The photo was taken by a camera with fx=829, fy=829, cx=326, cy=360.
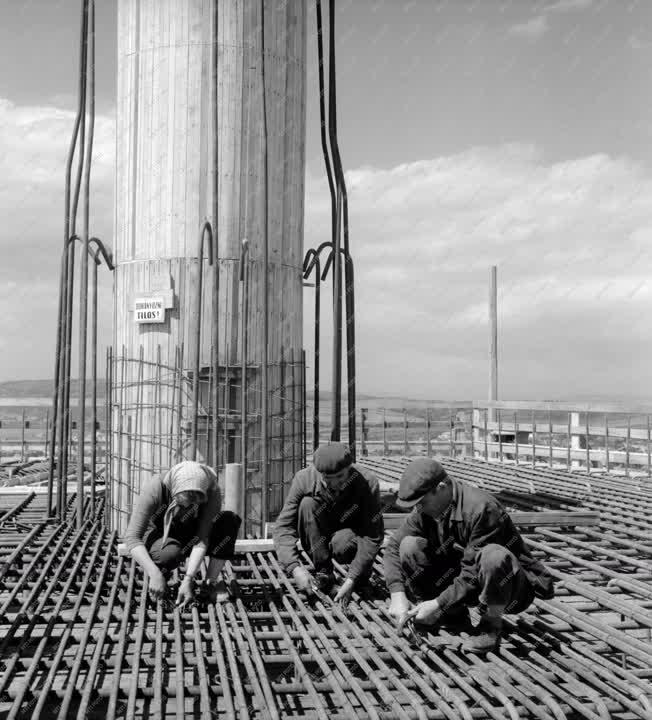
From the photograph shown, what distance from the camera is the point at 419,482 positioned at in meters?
3.44

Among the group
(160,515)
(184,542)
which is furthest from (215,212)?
(184,542)

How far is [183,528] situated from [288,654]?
108 centimetres

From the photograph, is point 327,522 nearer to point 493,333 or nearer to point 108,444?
point 108,444

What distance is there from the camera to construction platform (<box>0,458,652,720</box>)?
9.97 ft

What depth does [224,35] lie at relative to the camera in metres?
7.76

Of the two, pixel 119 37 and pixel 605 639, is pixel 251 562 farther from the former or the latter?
pixel 119 37

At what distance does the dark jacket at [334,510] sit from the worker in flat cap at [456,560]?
0.65m

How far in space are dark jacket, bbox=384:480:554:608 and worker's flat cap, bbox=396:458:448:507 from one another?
0.19m

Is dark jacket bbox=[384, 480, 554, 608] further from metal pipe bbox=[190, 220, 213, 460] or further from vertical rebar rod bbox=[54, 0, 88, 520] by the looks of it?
vertical rebar rod bbox=[54, 0, 88, 520]

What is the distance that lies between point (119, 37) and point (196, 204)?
1.95 metres

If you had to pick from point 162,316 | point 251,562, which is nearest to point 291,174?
point 162,316

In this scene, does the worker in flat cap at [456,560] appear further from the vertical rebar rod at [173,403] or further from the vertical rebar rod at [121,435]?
the vertical rebar rod at [121,435]

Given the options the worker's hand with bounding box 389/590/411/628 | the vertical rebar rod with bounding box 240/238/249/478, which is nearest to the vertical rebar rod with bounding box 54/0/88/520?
the vertical rebar rod with bounding box 240/238/249/478

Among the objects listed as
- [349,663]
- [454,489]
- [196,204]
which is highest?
[196,204]
